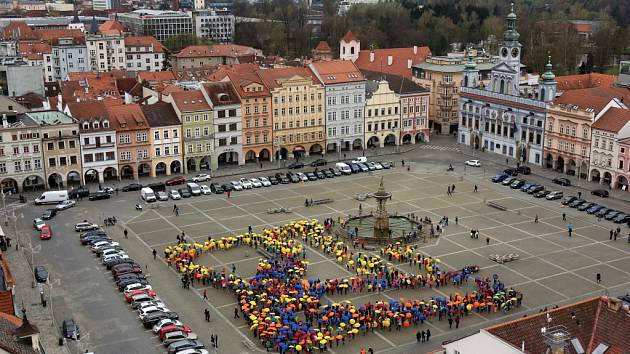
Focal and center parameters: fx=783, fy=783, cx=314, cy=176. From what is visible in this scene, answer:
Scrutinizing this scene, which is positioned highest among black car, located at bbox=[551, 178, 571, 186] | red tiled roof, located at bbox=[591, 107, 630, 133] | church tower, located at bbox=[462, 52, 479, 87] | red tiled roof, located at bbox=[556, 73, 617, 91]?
church tower, located at bbox=[462, 52, 479, 87]

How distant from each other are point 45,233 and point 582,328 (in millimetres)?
50593

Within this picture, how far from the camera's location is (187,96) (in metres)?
96.4

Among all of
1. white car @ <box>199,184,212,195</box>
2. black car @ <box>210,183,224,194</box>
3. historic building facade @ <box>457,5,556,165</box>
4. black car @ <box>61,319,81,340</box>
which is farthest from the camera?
historic building facade @ <box>457,5,556,165</box>

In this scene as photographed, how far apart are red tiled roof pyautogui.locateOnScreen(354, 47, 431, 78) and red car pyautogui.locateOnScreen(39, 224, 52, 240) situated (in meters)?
72.5

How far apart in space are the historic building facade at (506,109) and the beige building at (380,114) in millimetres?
9706

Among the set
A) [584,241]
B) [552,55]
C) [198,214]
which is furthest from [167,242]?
[552,55]

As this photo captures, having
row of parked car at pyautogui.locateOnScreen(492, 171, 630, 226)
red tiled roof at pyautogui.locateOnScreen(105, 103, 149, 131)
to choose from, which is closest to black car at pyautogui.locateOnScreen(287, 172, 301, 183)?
red tiled roof at pyautogui.locateOnScreen(105, 103, 149, 131)

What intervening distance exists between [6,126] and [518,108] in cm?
6217

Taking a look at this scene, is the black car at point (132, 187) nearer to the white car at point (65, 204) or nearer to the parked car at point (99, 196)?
the parked car at point (99, 196)

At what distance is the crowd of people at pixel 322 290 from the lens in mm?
51594

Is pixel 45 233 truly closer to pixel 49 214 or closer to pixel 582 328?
pixel 49 214

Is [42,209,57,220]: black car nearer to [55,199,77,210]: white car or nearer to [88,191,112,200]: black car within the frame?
[55,199,77,210]: white car

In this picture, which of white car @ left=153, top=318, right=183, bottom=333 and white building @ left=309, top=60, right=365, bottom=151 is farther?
white building @ left=309, top=60, right=365, bottom=151

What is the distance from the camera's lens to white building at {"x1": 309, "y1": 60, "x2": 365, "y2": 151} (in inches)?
4114
